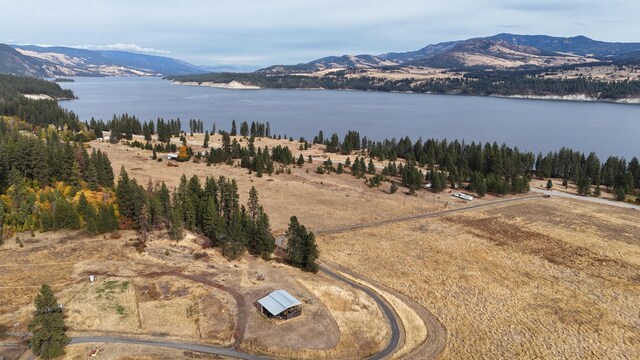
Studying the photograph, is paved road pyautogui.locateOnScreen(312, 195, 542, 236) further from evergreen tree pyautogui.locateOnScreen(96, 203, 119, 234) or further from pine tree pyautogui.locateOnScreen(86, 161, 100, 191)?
pine tree pyautogui.locateOnScreen(86, 161, 100, 191)

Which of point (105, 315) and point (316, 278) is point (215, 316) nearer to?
point (105, 315)

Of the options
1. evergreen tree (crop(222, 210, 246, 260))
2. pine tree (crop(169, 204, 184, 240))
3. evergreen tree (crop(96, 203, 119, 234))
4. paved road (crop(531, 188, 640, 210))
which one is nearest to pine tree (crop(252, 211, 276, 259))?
evergreen tree (crop(222, 210, 246, 260))

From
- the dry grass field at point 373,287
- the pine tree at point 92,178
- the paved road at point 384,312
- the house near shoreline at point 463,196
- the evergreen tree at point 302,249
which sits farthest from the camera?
the house near shoreline at point 463,196

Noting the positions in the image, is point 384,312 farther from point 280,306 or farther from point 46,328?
point 46,328

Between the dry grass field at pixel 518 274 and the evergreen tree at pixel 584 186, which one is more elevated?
the evergreen tree at pixel 584 186

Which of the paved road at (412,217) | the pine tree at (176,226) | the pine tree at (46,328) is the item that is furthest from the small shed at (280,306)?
the paved road at (412,217)

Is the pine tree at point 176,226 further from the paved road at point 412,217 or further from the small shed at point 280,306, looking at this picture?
the paved road at point 412,217
